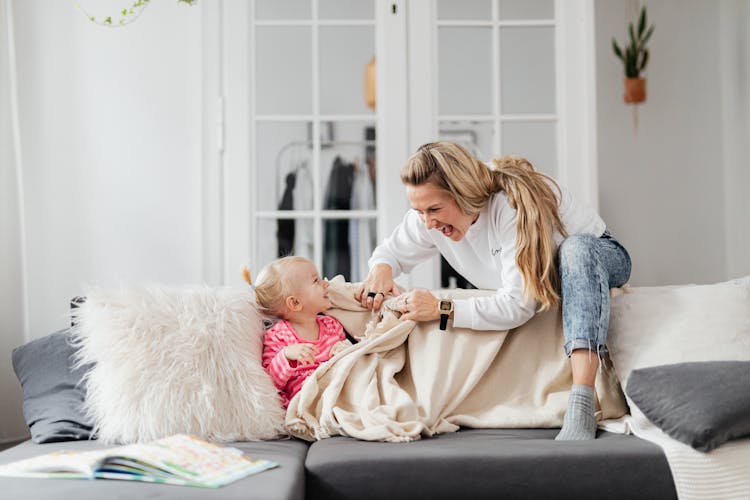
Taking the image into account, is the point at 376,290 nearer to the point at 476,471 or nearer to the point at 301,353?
the point at 301,353

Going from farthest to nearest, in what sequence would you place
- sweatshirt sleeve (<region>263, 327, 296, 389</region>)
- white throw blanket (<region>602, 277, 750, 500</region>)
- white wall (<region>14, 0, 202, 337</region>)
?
white wall (<region>14, 0, 202, 337</region>) → sweatshirt sleeve (<region>263, 327, 296, 389</region>) → white throw blanket (<region>602, 277, 750, 500</region>)

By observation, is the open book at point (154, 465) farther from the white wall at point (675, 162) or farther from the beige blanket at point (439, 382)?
the white wall at point (675, 162)

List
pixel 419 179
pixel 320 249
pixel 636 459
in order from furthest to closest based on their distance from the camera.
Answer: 1. pixel 320 249
2. pixel 419 179
3. pixel 636 459

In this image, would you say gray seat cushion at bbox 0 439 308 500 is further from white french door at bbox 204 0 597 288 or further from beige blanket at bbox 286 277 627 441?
white french door at bbox 204 0 597 288

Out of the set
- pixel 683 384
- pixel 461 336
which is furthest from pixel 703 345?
pixel 461 336

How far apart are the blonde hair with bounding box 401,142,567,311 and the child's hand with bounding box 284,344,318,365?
0.53 m

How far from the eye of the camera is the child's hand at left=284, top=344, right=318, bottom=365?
2182 millimetres

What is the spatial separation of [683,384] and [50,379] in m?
1.66

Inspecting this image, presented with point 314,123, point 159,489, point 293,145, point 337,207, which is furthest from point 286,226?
point 159,489

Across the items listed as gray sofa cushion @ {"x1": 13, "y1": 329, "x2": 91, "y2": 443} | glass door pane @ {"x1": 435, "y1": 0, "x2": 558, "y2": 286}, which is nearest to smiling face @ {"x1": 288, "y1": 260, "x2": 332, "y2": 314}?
gray sofa cushion @ {"x1": 13, "y1": 329, "x2": 91, "y2": 443}

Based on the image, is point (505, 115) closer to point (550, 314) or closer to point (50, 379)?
point (550, 314)

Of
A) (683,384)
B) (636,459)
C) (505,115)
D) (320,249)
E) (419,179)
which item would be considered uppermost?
(505,115)

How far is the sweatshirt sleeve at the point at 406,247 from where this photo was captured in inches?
99.1

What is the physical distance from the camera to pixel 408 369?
7.54ft
